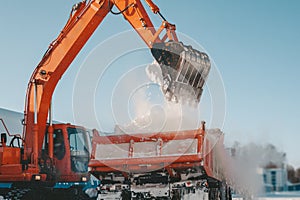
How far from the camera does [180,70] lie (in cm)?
964

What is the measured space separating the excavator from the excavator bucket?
23 mm

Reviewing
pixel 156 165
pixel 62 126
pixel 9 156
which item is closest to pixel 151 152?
pixel 156 165

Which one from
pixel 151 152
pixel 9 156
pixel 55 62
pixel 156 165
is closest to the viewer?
pixel 156 165

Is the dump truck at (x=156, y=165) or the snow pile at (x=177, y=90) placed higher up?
the snow pile at (x=177, y=90)

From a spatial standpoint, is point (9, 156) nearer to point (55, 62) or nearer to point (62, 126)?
point (62, 126)

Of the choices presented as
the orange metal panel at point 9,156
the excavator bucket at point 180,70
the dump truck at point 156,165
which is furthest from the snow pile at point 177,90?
the orange metal panel at point 9,156

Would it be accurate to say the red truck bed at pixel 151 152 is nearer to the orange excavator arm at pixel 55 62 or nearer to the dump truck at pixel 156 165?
the dump truck at pixel 156 165

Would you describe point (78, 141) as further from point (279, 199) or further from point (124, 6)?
point (279, 199)

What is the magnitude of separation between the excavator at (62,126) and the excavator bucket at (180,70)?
2 cm

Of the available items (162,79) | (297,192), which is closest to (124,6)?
(162,79)

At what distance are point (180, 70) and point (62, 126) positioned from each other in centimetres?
375

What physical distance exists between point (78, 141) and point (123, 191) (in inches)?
107

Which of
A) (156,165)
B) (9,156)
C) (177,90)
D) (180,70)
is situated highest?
(180,70)

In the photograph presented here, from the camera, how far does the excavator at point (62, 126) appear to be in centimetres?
1023
